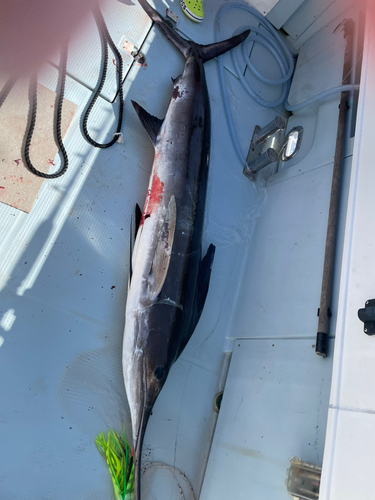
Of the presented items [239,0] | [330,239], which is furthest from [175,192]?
[239,0]

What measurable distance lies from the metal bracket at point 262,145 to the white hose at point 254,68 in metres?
0.07

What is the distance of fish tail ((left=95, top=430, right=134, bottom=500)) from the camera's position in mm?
1742

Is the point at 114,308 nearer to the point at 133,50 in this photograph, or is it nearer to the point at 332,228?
the point at 332,228

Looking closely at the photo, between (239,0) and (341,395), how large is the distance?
3.41 metres

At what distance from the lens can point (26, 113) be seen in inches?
81.4

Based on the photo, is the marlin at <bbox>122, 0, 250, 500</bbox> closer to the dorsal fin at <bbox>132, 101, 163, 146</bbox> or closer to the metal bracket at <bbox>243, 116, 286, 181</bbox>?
the dorsal fin at <bbox>132, 101, 163, 146</bbox>

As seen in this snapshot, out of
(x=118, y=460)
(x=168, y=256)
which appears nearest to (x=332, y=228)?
(x=168, y=256)

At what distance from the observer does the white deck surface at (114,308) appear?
171 cm

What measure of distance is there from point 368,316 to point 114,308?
1.30m

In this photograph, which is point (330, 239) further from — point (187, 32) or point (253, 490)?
point (187, 32)

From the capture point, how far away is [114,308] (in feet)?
6.66

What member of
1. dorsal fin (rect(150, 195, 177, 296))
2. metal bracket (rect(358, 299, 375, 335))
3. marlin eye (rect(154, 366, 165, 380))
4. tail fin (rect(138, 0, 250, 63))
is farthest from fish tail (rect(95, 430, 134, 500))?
tail fin (rect(138, 0, 250, 63))

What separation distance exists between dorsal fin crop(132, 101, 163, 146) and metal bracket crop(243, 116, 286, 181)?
80cm

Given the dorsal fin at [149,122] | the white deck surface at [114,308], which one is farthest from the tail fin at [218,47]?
the dorsal fin at [149,122]
